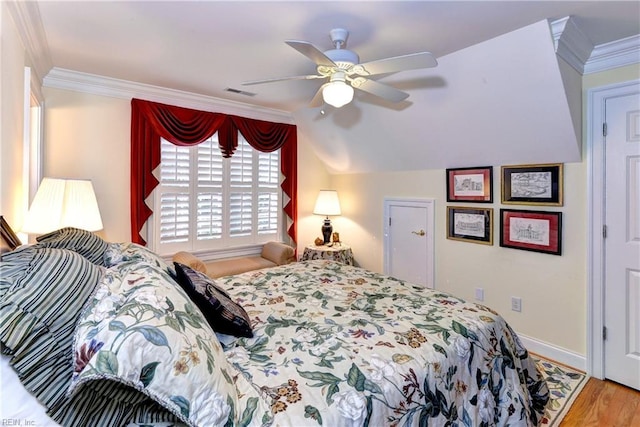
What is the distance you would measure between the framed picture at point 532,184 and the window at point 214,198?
8.85 ft

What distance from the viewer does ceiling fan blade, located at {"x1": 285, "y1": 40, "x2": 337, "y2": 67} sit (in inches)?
66.8

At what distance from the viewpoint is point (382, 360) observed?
131 cm

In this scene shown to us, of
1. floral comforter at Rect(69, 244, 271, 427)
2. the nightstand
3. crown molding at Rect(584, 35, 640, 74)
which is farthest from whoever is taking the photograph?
the nightstand

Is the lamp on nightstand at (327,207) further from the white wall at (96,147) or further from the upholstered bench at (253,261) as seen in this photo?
the white wall at (96,147)

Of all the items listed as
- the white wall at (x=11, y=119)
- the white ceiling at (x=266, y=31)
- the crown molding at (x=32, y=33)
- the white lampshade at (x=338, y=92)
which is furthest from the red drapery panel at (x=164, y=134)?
the white lampshade at (x=338, y=92)

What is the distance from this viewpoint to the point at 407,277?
4004mm

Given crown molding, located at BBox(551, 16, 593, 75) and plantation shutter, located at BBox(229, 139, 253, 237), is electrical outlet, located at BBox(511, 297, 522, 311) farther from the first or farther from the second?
plantation shutter, located at BBox(229, 139, 253, 237)

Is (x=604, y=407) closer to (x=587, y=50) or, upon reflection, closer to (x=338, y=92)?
(x=587, y=50)

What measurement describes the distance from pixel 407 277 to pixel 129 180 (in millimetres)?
3258

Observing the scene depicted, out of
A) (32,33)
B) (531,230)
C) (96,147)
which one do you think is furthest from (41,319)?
(531,230)

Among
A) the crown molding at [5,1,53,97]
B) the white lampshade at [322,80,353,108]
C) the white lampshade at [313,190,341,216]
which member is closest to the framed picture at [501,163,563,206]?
the white lampshade at [322,80,353,108]

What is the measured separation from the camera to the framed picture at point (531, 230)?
274 centimetres

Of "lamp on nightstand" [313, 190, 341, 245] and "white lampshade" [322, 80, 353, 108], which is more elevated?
"white lampshade" [322, 80, 353, 108]

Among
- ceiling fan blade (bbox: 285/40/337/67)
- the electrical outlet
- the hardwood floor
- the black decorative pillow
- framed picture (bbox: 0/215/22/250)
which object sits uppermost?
ceiling fan blade (bbox: 285/40/337/67)
